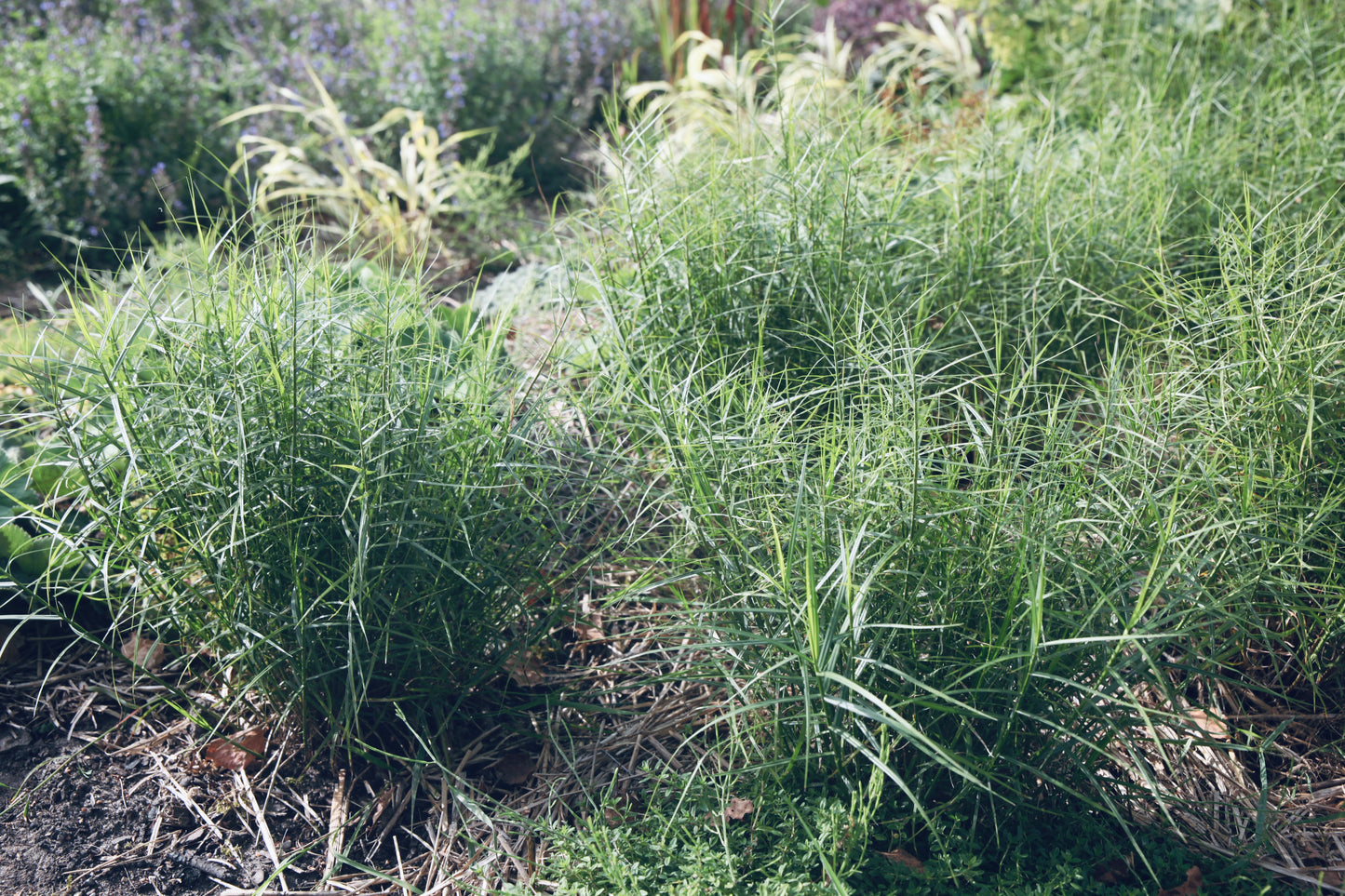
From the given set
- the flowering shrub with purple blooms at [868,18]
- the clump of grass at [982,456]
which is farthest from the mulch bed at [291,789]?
the flowering shrub with purple blooms at [868,18]

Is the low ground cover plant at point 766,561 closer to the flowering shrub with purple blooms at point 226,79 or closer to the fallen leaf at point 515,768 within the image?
the fallen leaf at point 515,768

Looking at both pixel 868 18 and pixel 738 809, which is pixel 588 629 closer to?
pixel 738 809

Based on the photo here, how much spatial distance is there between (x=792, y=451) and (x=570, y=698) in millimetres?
680

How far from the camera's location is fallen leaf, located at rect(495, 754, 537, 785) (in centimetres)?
170

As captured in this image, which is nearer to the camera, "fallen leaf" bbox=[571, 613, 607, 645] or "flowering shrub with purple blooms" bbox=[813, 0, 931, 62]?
"fallen leaf" bbox=[571, 613, 607, 645]

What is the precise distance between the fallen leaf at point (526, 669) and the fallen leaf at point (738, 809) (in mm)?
495

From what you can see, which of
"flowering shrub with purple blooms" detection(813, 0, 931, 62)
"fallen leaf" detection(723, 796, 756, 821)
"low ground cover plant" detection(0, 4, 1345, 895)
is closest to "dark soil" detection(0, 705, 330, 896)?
"low ground cover plant" detection(0, 4, 1345, 895)

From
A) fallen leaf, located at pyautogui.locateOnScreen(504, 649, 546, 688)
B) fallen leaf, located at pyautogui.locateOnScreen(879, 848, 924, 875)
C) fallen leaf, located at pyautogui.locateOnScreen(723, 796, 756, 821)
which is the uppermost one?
fallen leaf, located at pyautogui.locateOnScreen(879, 848, 924, 875)

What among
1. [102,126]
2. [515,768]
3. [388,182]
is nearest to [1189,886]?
[515,768]

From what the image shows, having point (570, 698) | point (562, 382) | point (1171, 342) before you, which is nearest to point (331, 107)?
point (562, 382)

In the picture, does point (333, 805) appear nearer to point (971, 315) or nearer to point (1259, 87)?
point (971, 315)

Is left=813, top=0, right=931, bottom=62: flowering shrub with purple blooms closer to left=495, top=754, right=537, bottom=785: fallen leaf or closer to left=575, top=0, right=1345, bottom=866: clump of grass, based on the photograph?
left=575, top=0, right=1345, bottom=866: clump of grass

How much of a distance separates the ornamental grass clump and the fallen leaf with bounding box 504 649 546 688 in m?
0.07

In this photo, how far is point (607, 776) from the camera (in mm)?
1696
